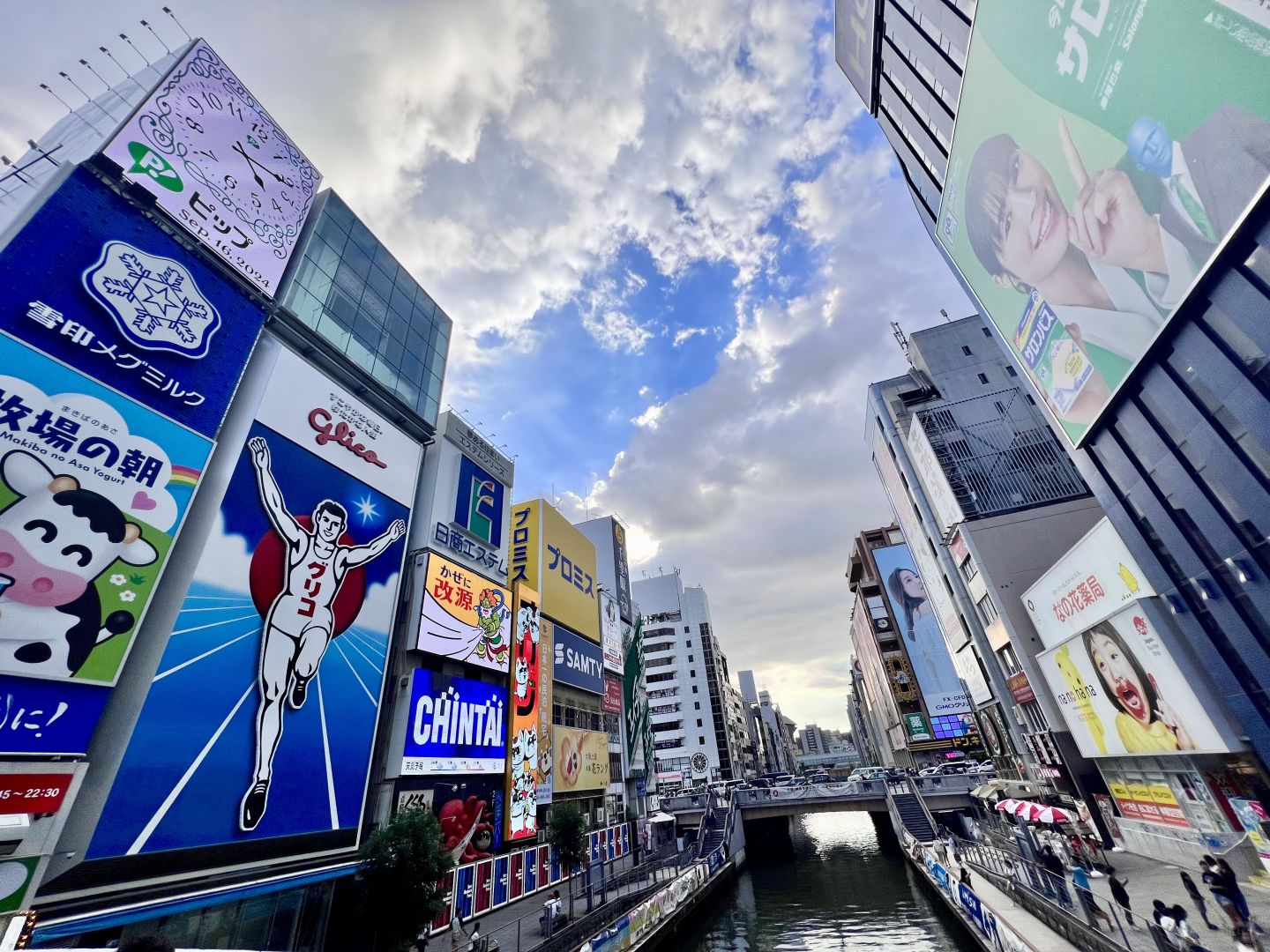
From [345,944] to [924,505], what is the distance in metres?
50.0

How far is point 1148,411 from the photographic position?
20.8 m

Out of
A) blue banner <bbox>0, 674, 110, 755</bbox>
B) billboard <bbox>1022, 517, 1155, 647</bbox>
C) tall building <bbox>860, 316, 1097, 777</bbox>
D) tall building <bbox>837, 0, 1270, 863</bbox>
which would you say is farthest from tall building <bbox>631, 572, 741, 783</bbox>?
blue banner <bbox>0, 674, 110, 755</bbox>

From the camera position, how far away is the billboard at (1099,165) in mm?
12758

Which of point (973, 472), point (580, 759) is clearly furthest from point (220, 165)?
point (973, 472)

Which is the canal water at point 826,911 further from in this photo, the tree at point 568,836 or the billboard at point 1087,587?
the billboard at point 1087,587

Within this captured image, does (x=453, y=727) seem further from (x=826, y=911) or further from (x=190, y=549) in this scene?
(x=826, y=911)

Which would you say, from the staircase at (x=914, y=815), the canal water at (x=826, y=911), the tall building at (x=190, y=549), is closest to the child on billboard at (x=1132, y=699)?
the canal water at (x=826, y=911)

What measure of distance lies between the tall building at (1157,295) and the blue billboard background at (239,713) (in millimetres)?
29966

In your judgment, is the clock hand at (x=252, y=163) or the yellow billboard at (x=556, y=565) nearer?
the clock hand at (x=252, y=163)

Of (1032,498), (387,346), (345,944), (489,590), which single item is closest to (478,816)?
(345,944)

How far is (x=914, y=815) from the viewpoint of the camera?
4053cm

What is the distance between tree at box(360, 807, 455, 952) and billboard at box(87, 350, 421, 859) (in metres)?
3.97

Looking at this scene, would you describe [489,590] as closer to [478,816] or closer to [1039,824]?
[478,816]

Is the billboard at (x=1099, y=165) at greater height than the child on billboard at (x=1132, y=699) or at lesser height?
greater
